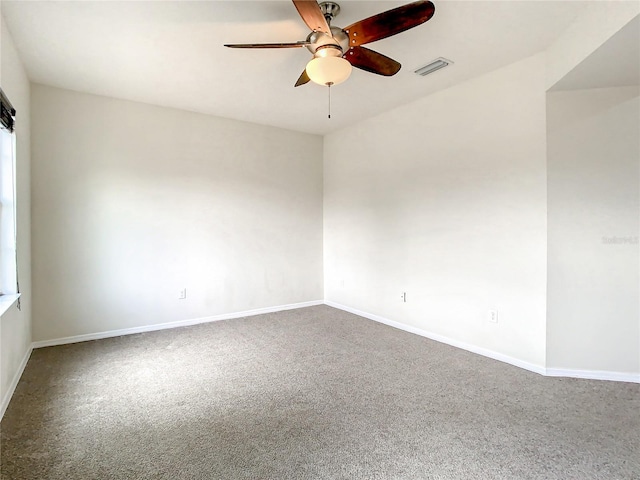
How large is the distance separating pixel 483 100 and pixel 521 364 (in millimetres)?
2410

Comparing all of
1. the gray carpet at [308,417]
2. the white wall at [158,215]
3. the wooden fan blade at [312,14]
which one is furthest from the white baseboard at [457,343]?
the wooden fan blade at [312,14]

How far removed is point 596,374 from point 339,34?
10.5ft

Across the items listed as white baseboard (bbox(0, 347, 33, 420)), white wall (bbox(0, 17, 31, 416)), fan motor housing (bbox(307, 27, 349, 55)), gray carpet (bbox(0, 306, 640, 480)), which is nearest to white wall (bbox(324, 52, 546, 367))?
gray carpet (bbox(0, 306, 640, 480))

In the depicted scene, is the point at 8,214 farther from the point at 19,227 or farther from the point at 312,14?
the point at 312,14

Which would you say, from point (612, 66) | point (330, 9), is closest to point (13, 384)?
point (330, 9)

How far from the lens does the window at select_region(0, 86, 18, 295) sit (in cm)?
260

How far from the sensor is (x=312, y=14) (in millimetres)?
1861

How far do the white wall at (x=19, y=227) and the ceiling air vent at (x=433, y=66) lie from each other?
317 centimetres

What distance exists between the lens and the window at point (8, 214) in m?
2.60

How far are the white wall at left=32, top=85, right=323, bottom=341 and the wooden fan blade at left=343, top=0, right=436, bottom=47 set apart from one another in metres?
2.84

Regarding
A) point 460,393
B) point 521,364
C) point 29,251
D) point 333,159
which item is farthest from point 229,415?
point 333,159

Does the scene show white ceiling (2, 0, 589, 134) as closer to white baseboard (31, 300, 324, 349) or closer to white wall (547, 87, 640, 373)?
white wall (547, 87, 640, 373)

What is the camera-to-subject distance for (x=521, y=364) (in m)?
2.95

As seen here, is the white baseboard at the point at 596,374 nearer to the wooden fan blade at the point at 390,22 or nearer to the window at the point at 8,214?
the wooden fan blade at the point at 390,22
